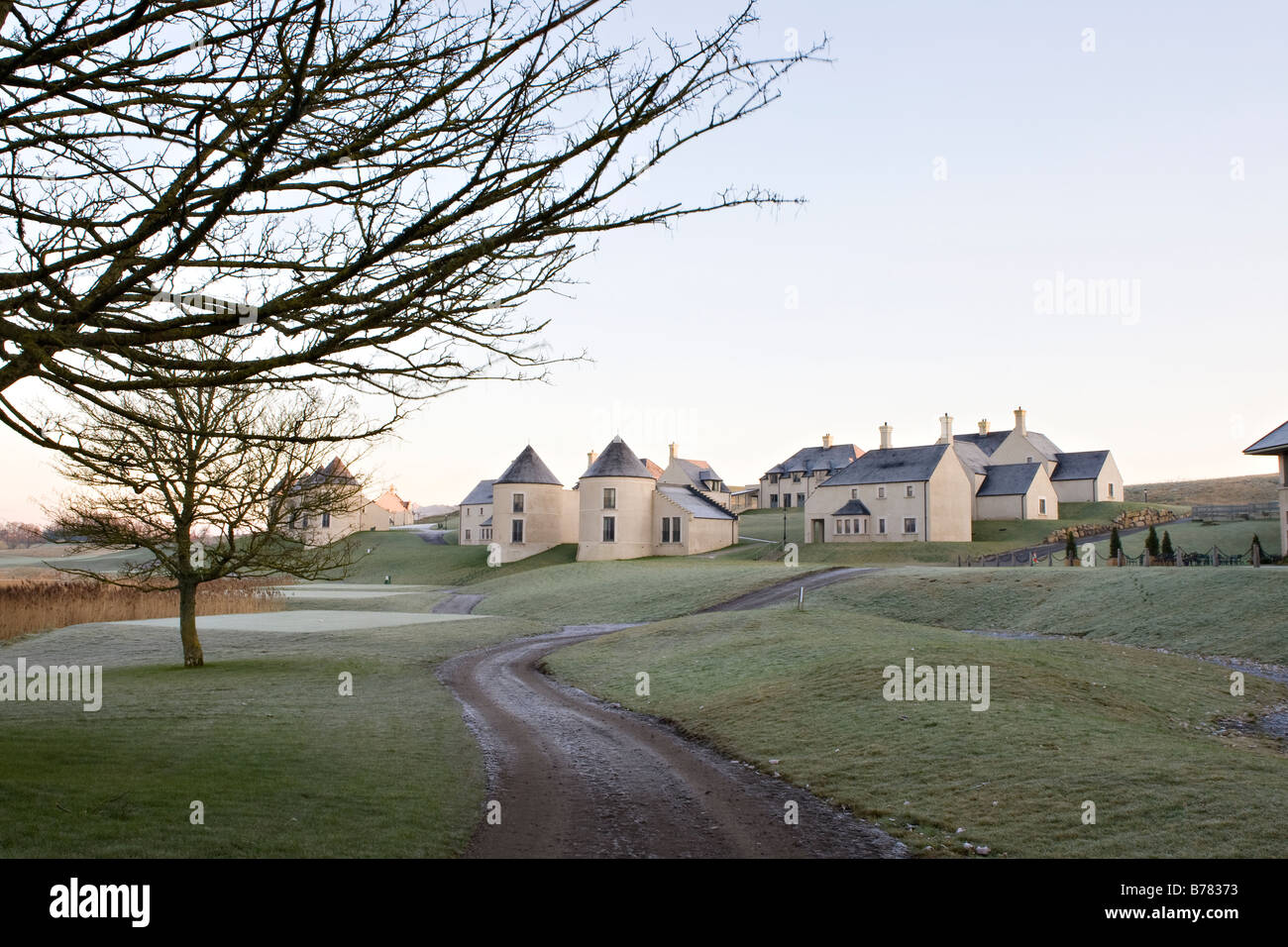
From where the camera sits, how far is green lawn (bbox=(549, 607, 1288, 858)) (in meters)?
10.4

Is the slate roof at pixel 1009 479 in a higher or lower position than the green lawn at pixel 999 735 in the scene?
higher

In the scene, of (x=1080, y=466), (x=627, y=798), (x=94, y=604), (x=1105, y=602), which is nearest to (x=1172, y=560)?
(x=1105, y=602)

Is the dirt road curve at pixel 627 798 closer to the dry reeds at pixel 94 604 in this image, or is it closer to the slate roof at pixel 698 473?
the dry reeds at pixel 94 604

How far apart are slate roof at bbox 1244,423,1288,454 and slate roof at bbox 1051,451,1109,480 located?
48597mm

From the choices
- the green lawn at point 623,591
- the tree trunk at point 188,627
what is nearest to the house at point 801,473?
the green lawn at point 623,591

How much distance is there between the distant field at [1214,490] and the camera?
106219 millimetres

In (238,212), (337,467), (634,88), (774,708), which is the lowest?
(774,708)

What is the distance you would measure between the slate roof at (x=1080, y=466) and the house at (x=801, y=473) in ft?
69.8

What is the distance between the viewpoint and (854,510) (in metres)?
71.3
